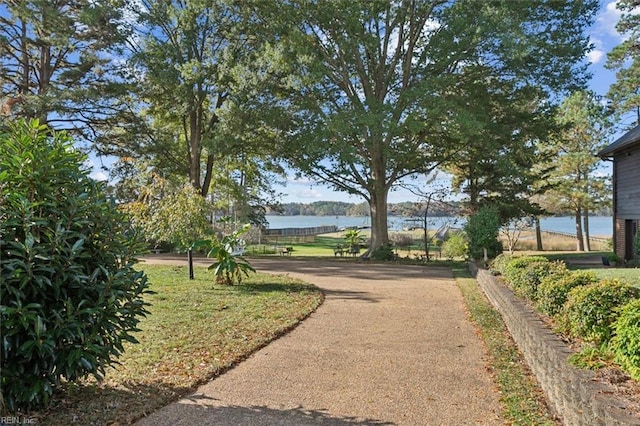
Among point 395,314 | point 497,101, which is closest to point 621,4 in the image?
point 497,101

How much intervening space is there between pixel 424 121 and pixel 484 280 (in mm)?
7872

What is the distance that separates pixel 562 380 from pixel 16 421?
4.15 metres

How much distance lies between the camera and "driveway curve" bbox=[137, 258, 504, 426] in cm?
365

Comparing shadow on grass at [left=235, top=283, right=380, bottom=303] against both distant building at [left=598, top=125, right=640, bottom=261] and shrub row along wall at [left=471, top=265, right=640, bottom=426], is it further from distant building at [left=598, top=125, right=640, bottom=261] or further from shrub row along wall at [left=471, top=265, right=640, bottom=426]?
distant building at [left=598, top=125, right=640, bottom=261]

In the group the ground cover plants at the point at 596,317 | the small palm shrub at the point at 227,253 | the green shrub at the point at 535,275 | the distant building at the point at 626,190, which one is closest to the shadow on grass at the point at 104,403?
Answer: the ground cover plants at the point at 596,317

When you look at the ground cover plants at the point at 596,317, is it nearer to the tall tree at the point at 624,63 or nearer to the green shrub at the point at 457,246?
the green shrub at the point at 457,246

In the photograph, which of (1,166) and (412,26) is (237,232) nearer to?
(1,166)

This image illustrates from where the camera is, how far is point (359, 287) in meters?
11.0

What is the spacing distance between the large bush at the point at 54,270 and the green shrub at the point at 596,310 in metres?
4.02

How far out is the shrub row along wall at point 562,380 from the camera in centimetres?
269

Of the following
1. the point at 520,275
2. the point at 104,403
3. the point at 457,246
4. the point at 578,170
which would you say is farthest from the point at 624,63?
the point at 104,403

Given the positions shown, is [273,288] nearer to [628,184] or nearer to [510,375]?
[510,375]

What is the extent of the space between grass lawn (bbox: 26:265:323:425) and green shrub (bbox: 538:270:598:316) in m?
3.57

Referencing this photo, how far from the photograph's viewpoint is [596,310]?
391cm
